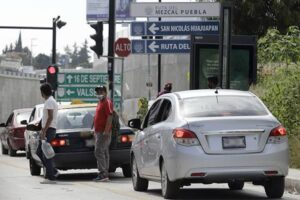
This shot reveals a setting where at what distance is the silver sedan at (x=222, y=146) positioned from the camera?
12258mm

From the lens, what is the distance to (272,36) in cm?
2409

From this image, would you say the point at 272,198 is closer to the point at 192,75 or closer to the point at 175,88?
the point at 192,75

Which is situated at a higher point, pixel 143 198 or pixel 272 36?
pixel 272 36

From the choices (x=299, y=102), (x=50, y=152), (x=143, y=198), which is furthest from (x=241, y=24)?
(x=143, y=198)

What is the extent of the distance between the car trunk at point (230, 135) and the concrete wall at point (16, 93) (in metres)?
66.8

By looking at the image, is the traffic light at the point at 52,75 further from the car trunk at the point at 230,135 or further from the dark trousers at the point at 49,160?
the car trunk at the point at 230,135

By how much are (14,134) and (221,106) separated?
1580cm

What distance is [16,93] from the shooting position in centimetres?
8156

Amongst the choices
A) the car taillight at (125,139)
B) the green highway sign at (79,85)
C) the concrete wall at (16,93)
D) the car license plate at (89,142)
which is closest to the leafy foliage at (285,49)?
the car taillight at (125,139)

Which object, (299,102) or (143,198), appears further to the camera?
(299,102)

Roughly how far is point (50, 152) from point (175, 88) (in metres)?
34.2

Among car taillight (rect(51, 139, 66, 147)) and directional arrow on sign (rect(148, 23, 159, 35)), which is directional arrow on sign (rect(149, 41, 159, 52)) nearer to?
directional arrow on sign (rect(148, 23, 159, 35))

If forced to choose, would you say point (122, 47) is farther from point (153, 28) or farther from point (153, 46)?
point (153, 46)

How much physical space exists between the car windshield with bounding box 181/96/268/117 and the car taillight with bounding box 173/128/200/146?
0.49 m
